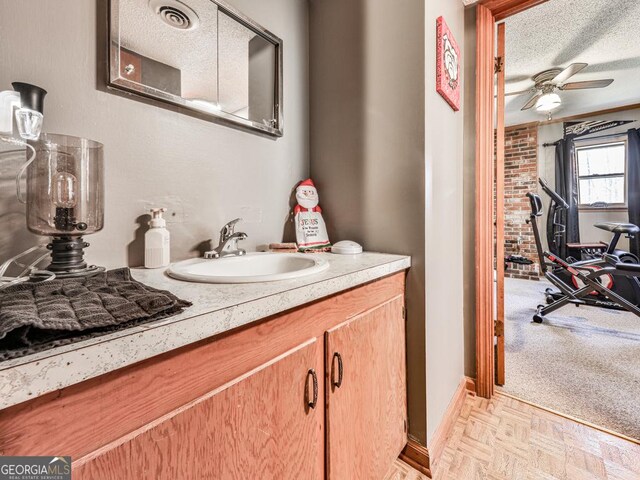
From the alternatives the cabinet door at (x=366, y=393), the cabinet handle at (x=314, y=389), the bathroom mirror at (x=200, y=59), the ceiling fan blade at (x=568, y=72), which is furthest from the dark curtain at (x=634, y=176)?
the cabinet handle at (x=314, y=389)

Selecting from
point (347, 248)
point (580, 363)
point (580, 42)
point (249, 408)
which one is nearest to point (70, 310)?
point (249, 408)

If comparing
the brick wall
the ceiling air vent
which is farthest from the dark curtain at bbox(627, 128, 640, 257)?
the ceiling air vent

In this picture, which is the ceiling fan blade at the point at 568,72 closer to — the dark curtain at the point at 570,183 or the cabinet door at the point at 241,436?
the dark curtain at the point at 570,183

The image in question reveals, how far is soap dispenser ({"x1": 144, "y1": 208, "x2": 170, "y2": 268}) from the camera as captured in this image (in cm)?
87

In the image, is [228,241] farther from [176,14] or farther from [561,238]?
[561,238]

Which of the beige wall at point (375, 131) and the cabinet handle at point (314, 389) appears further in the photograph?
the beige wall at point (375, 131)

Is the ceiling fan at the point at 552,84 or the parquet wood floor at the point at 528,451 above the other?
the ceiling fan at the point at 552,84

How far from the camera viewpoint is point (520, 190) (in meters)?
4.68

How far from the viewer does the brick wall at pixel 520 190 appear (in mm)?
4605

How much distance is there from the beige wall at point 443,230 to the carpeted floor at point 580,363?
1.81 ft

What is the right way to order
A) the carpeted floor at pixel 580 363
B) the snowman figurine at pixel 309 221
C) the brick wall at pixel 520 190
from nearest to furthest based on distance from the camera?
the snowman figurine at pixel 309 221 < the carpeted floor at pixel 580 363 < the brick wall at pixel 520 190

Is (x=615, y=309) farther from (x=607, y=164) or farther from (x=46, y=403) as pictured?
→ (x=46, y=403)

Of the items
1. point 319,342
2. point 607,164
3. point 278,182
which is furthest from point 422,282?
point 607,164

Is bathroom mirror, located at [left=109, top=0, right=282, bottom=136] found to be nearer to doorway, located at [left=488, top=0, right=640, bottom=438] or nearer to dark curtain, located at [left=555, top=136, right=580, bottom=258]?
doorway, located at [left=488, top=0, right=640, bottom=438]
